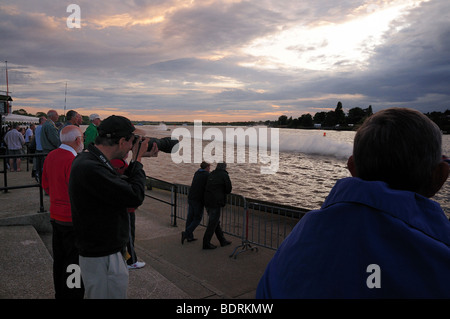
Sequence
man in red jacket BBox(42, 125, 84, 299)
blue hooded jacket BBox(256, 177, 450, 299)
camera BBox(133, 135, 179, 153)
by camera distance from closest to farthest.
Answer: blue hooded jacket BBox(256, 177, 450, 299)
camera BBox(133, 135, 179, 153)
man in red jacket BBox(42, 125, 84, 299)

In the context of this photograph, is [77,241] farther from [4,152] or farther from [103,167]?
[4,152]

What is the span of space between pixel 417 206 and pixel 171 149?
2238mm

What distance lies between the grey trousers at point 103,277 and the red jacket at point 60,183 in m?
1.11

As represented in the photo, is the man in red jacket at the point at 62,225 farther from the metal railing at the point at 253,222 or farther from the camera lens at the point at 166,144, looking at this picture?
the metal railing at the point at 253,222

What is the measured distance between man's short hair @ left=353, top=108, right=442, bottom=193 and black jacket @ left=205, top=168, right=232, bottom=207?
19.9 feet

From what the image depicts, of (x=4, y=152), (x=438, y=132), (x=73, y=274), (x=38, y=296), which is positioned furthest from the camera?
(x=4, y=152)

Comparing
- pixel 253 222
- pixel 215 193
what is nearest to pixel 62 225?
pixel 215 193

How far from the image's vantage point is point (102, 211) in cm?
227

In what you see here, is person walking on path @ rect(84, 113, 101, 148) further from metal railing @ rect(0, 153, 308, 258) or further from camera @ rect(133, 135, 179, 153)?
camera @ rect(133, 135, 179, 153)

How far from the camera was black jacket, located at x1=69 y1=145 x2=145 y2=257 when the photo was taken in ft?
7.18

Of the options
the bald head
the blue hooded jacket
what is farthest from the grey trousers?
the blue hooded jacket

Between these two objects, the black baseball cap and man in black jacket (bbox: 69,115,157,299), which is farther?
the black baseball cap
